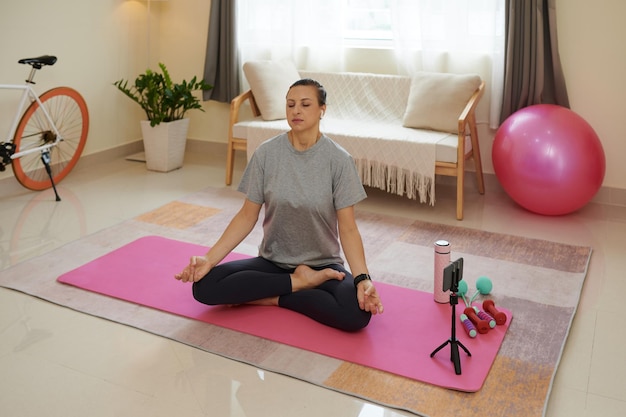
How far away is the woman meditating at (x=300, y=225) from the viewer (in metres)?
2.66

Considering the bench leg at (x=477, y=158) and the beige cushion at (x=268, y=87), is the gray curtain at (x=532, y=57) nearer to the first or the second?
the bench leg at (x=477, y=158)

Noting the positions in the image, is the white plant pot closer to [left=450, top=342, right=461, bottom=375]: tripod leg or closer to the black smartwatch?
the black smartwatch

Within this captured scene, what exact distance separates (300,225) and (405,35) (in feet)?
7.71

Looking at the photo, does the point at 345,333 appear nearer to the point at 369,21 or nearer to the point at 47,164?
the point at 47,164

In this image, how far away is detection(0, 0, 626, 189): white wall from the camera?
13.9 ft

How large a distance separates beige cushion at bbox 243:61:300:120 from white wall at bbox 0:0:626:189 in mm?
554

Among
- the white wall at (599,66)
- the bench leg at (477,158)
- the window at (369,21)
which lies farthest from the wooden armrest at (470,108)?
the window at (369,21)

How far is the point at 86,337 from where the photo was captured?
2617 mm

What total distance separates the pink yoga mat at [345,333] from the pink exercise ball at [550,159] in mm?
1289

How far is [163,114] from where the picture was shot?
4.98 m

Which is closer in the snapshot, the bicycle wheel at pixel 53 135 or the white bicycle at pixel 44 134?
the white bicycle at pixel 44 134

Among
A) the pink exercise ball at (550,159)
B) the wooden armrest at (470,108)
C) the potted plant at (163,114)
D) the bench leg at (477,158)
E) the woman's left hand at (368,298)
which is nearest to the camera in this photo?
the woman's left hand at (368,298)

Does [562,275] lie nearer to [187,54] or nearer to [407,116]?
[407,116]

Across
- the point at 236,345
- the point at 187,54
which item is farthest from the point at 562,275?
the point at 187,54
